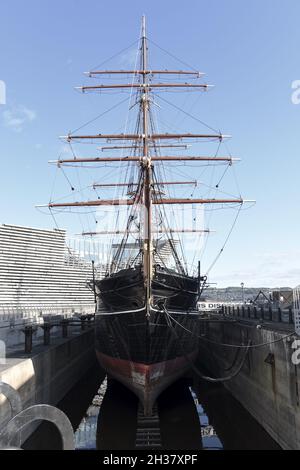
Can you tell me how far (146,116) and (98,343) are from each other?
1773cm

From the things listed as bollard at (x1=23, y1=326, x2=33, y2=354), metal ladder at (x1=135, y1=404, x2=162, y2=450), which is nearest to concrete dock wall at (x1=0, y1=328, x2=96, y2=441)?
bollard at (x1=23, y1=326, x2=33, y2=354)

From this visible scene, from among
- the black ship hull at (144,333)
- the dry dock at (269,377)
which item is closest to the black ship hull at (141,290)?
the black ship hull at (144,333)

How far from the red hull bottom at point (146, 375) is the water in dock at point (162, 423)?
113 cm

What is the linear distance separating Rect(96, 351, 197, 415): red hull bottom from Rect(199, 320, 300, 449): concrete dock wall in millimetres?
3045

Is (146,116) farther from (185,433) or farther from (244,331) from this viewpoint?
(185,433)

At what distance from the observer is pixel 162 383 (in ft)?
54.5

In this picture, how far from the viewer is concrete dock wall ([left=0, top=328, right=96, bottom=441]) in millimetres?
12156

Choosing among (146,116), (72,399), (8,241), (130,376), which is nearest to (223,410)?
(130,376)

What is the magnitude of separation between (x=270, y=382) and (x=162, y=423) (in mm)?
4798

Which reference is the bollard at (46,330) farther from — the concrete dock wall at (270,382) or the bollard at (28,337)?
the concrete dock wall at (270,382)

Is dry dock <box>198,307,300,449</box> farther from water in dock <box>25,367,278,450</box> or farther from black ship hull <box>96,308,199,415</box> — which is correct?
black ship hull <box>96,308,199,415</box>

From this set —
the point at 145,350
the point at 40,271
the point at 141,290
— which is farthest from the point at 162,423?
the point at 40,271

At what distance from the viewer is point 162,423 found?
632 inches

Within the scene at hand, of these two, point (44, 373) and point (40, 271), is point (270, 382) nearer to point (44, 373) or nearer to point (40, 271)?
point (44, 373)
